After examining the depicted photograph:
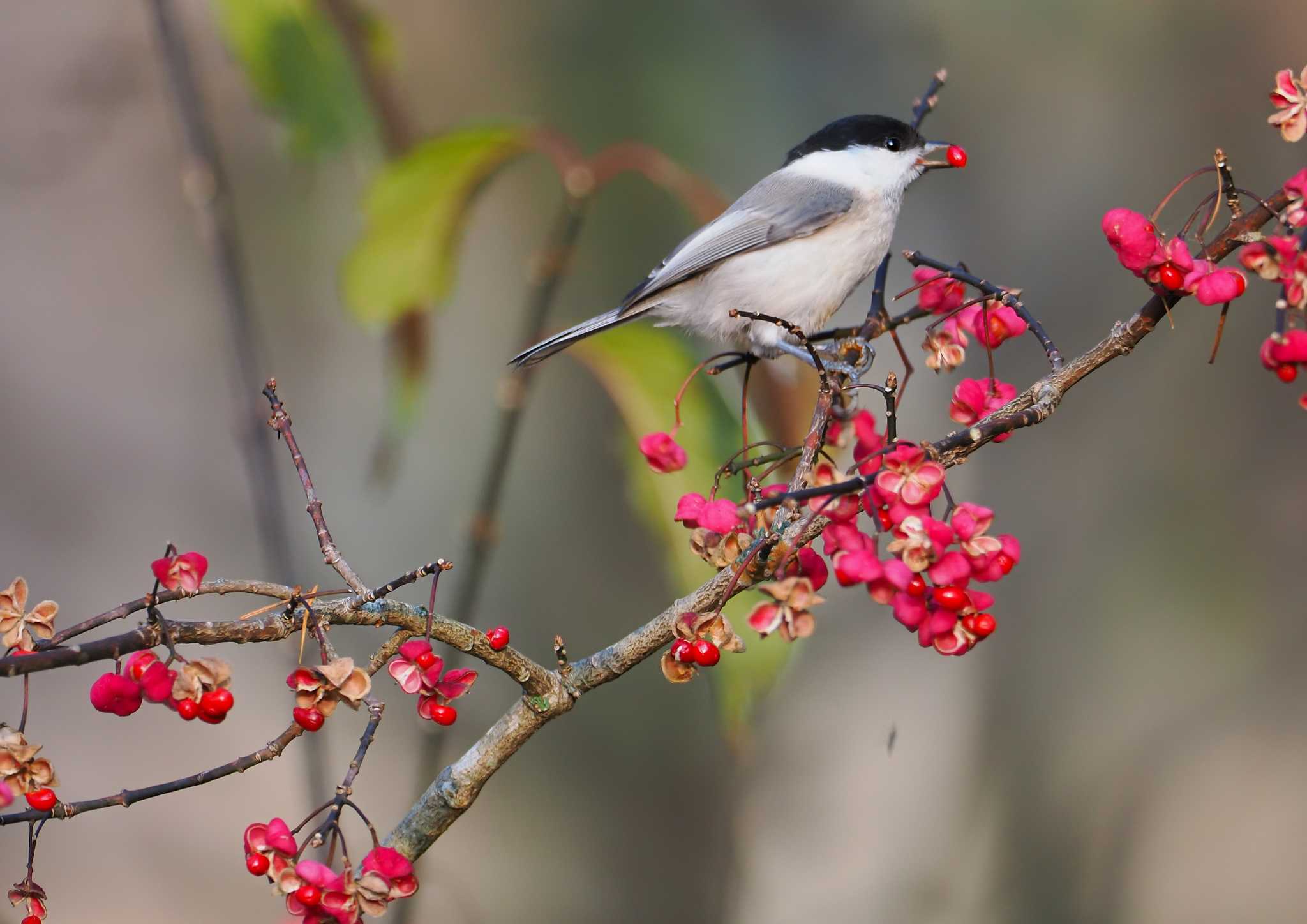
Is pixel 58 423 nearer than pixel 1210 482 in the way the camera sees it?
Yes

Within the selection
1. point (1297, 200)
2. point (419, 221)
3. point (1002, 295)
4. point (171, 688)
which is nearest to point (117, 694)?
point (171, 688)

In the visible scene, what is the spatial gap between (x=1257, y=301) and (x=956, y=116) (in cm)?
60

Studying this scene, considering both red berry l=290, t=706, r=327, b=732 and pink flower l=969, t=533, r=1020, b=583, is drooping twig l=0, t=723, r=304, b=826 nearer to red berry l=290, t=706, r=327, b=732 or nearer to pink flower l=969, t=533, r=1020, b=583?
red berry l=290, t=706, r=327, b=732

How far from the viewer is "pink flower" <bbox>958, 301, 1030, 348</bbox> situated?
0.79 meters

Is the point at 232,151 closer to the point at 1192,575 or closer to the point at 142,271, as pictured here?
the point at 142,271

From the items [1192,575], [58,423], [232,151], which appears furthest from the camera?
[1192,575]

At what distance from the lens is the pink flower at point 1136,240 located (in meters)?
0.63

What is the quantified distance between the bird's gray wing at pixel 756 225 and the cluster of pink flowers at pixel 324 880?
812 millimetres

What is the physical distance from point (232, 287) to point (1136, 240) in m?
1.22

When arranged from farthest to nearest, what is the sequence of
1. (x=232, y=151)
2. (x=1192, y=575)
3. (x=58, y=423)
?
(x=1192, y=575), (x=232, y=151), (x=58, y=423)

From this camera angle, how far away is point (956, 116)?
1.95 metres

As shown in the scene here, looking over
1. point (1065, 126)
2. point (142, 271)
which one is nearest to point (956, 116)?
point (1065, 126)

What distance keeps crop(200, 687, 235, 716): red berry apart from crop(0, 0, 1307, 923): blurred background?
0.96m

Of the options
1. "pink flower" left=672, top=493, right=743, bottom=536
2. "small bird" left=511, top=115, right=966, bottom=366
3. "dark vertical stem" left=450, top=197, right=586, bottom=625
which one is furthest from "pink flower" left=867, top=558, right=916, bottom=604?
"dark vertical stem" left=450, top=197, right=586, bottom=625
